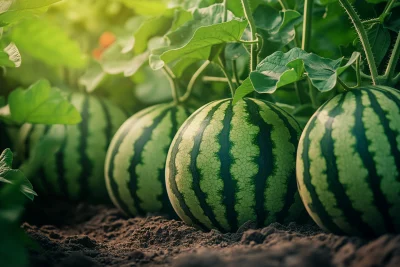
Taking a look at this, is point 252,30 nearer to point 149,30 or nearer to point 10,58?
point 149,30

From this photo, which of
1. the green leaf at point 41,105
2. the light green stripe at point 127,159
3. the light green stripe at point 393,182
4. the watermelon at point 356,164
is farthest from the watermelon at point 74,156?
the light green stripe at point 393,182

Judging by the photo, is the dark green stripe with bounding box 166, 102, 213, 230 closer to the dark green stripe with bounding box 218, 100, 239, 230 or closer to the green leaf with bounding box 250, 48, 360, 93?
the dark green stripe with bounding box 218, 100, 239, 230

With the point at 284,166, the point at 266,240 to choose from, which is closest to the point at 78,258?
the point at 266,240

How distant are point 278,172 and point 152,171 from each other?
57 cm

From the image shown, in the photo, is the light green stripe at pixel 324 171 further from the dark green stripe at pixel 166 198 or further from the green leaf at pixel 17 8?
the green leaf at pixel 17 8

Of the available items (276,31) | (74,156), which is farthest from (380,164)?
(74,156)

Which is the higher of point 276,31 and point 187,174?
point 276,31

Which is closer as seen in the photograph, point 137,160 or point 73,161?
point 137,160

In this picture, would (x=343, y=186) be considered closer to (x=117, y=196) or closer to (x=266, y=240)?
(x=266, y=240)

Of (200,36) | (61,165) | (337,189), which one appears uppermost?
(200,36)

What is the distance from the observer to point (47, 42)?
7.98 ft

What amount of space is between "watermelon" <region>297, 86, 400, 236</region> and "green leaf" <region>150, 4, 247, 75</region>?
1.41 ft

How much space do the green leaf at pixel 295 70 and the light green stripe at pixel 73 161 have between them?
1167 millimetres

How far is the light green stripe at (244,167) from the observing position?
1576 millimetres
